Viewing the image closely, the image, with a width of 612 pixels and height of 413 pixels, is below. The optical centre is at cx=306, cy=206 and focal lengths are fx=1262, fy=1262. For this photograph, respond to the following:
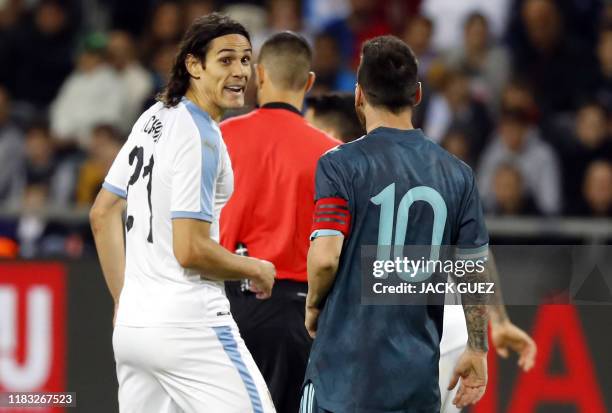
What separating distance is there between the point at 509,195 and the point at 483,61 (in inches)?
76.6

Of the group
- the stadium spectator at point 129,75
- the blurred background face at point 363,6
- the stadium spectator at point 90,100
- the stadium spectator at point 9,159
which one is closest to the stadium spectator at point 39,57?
the stadium spectator at point 90,100

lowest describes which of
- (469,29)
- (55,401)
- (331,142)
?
(55,401)

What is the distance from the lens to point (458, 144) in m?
10.1

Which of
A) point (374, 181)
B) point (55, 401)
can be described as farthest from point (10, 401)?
point (374, 181)

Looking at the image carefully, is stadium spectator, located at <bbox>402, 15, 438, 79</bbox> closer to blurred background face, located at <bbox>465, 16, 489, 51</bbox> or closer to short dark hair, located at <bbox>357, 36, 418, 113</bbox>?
blurred background face, located at <bbox>465, 16, 489, 51</bbox>

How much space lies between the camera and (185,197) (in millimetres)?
4527

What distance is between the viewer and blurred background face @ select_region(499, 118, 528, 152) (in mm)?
10164

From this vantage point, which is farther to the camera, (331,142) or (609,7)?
(609,7)

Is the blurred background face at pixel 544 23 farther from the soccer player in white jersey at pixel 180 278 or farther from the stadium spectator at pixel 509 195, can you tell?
the soccer player in white jersey at pixel 180 278

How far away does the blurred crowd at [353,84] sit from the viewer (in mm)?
9938

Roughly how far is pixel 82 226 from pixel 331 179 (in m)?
5.57

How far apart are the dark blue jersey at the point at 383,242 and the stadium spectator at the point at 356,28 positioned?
275 inches

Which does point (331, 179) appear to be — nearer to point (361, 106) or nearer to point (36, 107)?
point (361, 106)

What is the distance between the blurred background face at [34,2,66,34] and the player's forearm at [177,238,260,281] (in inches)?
327
